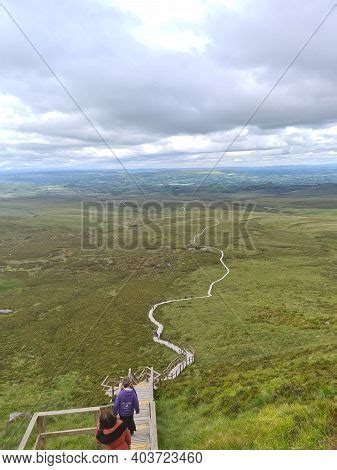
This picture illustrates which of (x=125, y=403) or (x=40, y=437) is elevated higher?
(x=125, y=403)

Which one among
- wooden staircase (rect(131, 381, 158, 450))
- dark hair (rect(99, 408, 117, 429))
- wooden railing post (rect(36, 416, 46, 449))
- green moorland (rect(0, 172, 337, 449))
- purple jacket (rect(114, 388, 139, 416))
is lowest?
green moorland (rect(0, 172, 337, 449))

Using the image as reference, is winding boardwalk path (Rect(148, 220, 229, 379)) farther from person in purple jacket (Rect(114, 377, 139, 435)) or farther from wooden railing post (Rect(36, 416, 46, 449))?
→ person in purple jacket (Rect(114, 377, 139, 435))

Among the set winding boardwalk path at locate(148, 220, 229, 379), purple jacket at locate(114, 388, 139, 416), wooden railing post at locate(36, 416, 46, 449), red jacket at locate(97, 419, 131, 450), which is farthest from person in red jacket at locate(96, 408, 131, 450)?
winding boardwalk path at locate(148, 220, 229, 379)

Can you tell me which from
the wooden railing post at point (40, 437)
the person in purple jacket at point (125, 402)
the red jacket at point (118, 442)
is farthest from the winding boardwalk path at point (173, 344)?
the red jacket at point (118, 442)

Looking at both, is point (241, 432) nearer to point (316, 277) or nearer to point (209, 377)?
point (209, 377)

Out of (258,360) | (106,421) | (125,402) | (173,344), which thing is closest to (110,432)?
(106,421)

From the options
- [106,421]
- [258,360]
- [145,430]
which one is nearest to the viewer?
[106,421]

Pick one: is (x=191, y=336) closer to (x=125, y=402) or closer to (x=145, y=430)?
(x=145, y=430)

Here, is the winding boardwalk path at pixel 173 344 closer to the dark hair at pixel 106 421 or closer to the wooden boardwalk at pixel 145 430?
the wooden boardwalk at pixel 145 430
